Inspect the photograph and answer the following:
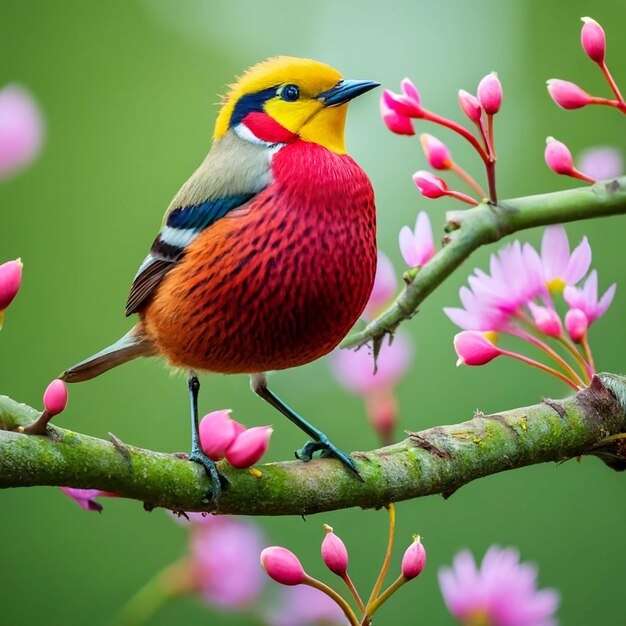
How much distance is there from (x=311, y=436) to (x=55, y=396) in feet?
2.40

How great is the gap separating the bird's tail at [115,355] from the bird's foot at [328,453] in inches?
10.9

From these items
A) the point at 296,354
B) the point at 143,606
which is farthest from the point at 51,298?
the point at 143,606

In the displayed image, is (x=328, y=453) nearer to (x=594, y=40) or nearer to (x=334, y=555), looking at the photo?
(x=334, y=555)

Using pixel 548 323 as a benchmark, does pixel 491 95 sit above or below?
above

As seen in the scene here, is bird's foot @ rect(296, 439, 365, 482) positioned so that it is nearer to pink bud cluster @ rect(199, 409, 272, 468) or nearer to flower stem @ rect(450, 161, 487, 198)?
pink bud cluster @ rect(199, 409, 272, 468)

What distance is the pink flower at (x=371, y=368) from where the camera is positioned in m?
1.30

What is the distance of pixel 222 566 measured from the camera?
1.29m

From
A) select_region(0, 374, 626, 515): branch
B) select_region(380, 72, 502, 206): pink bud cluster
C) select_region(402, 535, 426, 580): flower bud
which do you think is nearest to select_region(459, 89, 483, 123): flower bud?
select_region(380, 72, 502, 206): pink bud cluster

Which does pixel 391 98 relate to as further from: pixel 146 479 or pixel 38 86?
pixel 38 86

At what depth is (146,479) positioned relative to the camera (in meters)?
0.94

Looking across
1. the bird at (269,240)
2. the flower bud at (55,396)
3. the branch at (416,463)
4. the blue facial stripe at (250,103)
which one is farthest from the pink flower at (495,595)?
the blue facial stripe at (250,103)

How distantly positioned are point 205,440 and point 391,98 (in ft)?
1.30

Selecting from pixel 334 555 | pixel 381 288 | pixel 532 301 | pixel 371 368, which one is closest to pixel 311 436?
pixel 371 368

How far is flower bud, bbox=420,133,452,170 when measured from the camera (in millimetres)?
1084
